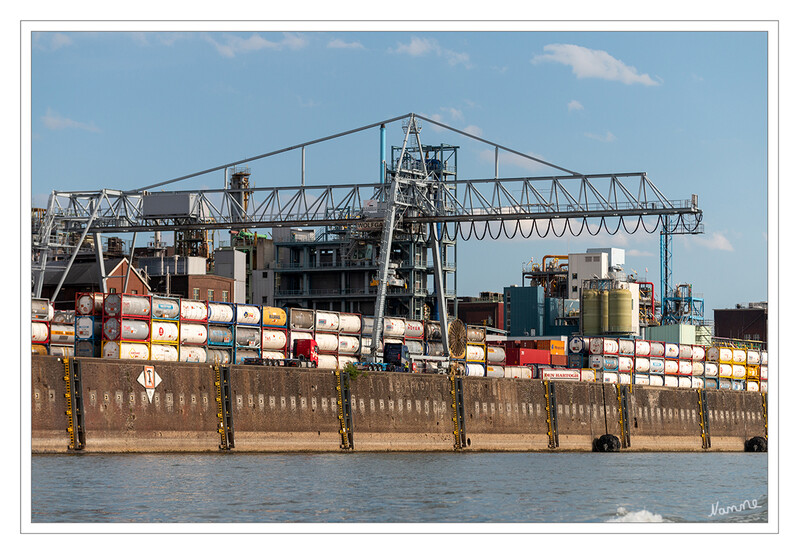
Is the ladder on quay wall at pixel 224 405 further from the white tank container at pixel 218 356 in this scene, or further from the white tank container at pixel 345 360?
the white tank container at pixel 345 360

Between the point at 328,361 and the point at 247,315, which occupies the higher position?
the point at 247,315

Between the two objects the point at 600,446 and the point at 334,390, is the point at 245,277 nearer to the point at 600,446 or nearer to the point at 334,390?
the point at 600,446

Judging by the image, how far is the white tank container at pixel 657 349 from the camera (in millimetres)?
114188

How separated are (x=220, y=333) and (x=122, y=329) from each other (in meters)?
8.71

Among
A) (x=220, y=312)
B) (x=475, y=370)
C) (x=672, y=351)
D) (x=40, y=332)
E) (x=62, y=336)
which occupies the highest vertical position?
(x=220, y=312)

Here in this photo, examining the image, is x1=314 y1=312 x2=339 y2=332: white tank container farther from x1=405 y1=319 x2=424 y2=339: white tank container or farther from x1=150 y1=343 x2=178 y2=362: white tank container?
x1=150 y1=343 x2=178 y2=362: white tank container

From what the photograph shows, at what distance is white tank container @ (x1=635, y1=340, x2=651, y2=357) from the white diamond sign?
2333 inches

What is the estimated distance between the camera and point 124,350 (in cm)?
6581

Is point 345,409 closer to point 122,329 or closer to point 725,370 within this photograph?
point 122,329

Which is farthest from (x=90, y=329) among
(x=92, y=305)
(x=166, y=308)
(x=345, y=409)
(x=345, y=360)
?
(x=345, y=360)

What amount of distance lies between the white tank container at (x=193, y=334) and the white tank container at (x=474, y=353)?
1072 inches

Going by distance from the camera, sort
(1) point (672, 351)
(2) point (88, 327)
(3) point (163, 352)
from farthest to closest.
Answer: (1) point (672, 351), (3) point (163, 352), (2) point (88, 327)

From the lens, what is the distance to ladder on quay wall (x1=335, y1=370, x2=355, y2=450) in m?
72.6
